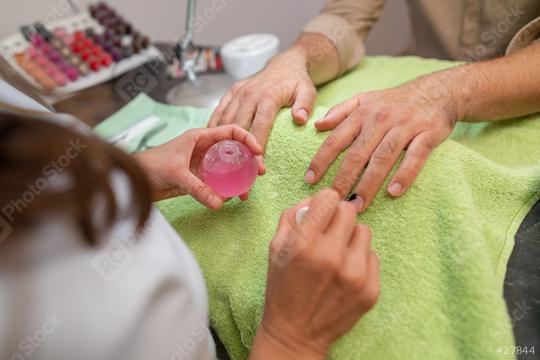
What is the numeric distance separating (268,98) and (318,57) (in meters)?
0.27

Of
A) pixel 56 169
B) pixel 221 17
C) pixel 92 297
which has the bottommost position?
pixel 221 17

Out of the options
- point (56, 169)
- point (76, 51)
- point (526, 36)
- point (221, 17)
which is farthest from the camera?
point (221, 17)

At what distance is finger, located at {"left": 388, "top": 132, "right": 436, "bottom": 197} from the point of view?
1.87 feet

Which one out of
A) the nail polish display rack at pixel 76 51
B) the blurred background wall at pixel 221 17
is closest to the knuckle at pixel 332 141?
the nail polish display rack at pixel 76 51

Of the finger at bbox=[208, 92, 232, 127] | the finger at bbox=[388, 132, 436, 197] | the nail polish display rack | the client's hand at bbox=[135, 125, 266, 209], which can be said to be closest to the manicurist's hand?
the finger at bbox=[388, 132, 436, 197]

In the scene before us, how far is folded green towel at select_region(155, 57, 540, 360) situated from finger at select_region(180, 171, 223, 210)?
6 centimetres

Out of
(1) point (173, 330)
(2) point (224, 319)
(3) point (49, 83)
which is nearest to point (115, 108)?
(3) point (49, 83)

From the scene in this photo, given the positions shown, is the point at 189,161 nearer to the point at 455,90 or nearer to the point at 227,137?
the point at 227,137

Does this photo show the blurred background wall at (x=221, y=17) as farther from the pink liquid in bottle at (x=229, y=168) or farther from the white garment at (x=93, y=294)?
the white garment at (x=93, y=294)

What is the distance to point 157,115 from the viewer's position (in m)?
1.07

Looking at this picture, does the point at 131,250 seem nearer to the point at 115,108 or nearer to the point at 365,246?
the point at 365,246

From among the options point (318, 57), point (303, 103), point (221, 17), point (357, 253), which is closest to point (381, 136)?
point (303, 103)

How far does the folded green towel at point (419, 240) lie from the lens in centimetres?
49

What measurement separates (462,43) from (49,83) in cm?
115
